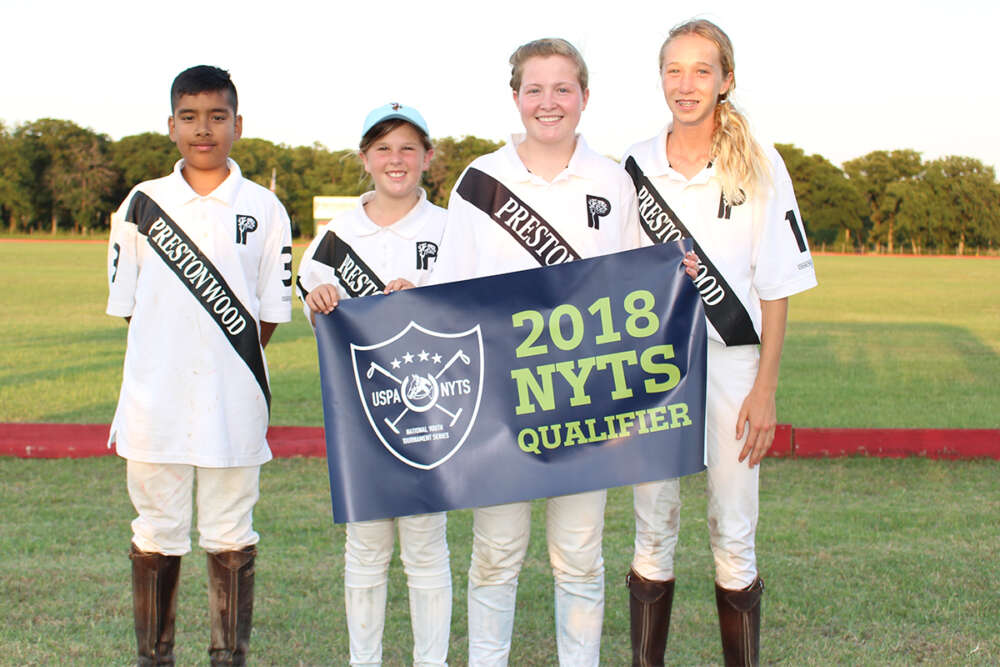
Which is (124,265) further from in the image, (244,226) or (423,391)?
(423,391)

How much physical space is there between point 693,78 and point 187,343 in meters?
1.95

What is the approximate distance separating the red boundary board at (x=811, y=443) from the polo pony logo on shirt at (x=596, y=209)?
4116mm

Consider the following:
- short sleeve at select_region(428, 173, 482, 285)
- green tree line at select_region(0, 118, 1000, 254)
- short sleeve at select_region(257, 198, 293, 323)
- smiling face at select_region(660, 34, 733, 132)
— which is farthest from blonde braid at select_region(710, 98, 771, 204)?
green tree line at select_region(0, 118, 1000, 254)

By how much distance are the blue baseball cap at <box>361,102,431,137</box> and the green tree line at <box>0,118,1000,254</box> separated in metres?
68.7

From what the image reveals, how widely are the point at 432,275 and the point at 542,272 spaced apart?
40cm

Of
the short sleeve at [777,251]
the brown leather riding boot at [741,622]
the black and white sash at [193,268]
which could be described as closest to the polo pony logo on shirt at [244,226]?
the black and white sash at [193,268]

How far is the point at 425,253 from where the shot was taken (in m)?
3.47

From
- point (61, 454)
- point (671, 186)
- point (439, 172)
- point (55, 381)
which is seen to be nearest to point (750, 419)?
point (671, 186)

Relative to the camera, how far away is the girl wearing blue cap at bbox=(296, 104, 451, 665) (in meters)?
3.22

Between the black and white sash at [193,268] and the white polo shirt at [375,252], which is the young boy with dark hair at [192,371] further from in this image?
the white polo shirt at [375,252]

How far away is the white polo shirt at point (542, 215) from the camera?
123 inches

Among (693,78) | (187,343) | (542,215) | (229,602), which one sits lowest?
(229,602)

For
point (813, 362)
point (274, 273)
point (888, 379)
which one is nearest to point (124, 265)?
point (274, 273)

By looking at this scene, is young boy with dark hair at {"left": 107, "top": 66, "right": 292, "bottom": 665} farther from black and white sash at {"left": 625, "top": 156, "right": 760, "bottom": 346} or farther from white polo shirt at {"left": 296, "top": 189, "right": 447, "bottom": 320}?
black and white sash at {"left": 625, "top": 156, "right": 760, "bottom": 346}
